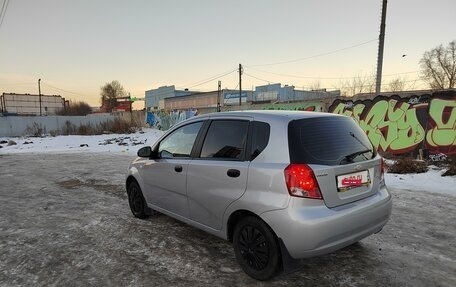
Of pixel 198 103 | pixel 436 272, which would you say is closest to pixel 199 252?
pixel 436 272

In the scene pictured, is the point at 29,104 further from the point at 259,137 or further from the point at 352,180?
the point at 352,180

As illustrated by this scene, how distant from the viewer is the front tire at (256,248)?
11.1ft

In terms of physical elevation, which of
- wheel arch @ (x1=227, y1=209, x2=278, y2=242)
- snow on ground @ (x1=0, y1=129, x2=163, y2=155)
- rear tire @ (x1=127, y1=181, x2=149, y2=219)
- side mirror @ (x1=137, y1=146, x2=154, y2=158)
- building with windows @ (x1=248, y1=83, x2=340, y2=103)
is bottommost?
snow on ground @ (x1=0, y1=129, x2=163, y2=155)

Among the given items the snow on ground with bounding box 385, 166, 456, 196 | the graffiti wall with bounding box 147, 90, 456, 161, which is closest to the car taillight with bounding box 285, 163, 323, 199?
the snow on ground with bounding box 385, 166, 456, 196

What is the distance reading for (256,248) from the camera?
139 inches

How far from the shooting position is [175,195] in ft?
15.3

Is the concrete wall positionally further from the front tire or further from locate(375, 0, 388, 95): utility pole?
the front tire

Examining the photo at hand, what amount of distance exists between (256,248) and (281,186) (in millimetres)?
746

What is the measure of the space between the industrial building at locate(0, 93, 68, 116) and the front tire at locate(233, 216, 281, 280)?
7822 cm

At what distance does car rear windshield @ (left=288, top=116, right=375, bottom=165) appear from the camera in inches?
A: 131

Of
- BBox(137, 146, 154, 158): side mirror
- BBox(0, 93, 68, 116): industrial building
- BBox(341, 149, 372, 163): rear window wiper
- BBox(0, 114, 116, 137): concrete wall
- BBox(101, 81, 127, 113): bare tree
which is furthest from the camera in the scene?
BBox(101, 81, 127, 113): bare tree

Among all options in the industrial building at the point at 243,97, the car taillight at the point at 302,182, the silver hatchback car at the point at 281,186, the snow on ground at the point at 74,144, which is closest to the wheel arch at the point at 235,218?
the silver hatchback car at the point at 281,186

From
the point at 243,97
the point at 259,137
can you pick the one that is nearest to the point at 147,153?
the point at 259,137

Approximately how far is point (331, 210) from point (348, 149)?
0.73 m
